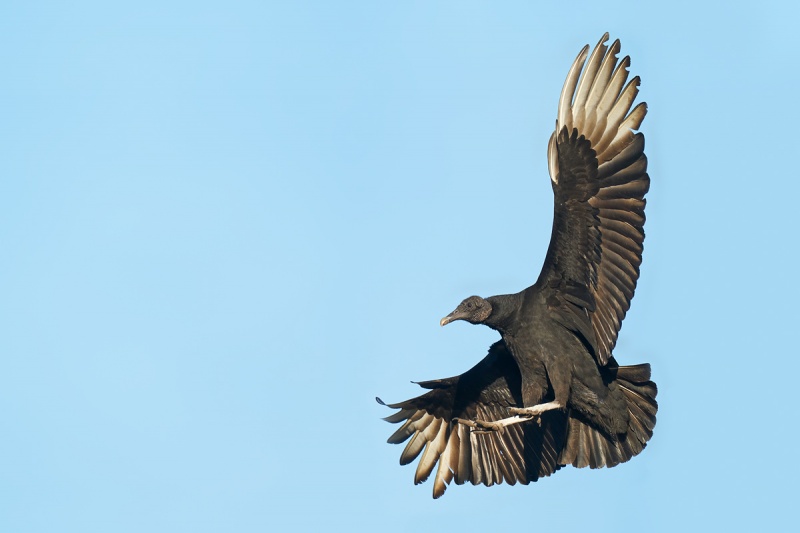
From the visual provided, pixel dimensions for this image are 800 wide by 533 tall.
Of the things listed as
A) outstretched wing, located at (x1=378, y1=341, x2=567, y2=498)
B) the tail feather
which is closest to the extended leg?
the tail feather

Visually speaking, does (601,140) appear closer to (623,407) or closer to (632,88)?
(632,88)

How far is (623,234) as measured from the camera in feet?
36.6

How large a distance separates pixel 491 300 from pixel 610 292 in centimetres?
96

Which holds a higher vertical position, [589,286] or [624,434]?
[589,286]

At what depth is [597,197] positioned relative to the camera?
440 inches

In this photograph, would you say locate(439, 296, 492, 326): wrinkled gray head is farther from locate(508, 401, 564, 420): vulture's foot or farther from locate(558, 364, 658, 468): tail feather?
locate(558, 364, 658, 468): tail feather

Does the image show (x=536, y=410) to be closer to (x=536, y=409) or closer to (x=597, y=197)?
(x=536, y=409)

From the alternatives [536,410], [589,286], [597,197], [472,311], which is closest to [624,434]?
[536,410]

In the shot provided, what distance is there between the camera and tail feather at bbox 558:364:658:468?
11523 mm

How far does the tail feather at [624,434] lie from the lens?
1152 centimetres

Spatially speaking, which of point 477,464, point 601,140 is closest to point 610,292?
point 601,140

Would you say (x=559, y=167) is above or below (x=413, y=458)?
above

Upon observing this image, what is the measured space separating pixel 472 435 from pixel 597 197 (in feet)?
9.31

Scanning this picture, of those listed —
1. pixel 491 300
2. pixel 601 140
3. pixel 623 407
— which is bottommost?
pixel 623 407
